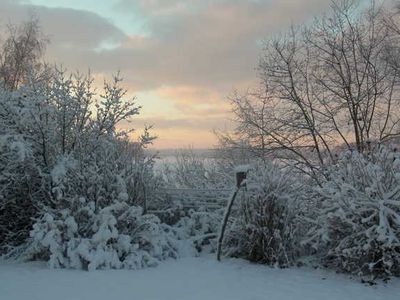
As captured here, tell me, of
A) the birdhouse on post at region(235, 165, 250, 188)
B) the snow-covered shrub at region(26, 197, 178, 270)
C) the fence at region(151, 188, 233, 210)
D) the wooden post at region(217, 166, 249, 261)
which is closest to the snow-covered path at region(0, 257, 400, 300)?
the snow-covered shrub at region(26, 197, 178, 270)

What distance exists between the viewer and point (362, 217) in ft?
27.2

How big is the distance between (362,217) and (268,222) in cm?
165

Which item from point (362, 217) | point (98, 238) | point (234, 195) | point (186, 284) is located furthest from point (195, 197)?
point (362, 217)

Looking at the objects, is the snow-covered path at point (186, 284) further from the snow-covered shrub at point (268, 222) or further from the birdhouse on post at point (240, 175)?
the birdhouse on post at point (240, 175)

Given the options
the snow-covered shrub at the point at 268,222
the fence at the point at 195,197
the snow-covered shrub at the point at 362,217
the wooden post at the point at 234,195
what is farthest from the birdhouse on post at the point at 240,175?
the fence at the point at 195,197

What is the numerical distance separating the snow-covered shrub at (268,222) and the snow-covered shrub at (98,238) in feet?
4.54

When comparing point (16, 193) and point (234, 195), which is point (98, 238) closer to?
point (234, 195)

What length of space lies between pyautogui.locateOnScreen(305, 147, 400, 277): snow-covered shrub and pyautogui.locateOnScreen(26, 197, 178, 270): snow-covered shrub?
9.15 feet

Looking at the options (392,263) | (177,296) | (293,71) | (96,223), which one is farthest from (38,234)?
(293,71)

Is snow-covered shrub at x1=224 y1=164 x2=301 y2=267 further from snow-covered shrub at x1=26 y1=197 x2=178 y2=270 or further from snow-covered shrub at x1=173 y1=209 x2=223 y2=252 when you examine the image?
snow-covered shrub at x1=26 y1=197 x2=178 y2=270

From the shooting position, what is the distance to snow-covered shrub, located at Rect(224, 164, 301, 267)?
9.15 m

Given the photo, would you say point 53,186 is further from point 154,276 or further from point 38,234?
point 154,276

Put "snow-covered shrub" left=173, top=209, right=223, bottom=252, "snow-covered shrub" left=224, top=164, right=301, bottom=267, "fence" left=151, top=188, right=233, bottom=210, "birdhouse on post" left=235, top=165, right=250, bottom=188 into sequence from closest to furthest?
1. "snow-covered shrub" left=224, top=164, right=301, bottom=267
2. "birdhouse on post" left=235, top=165, right=250, bottom=188
3. "snow-covered shrub" left=173, top=209, right=223, bottom=252
4. "fence" left=151, top=188, right=233, bottom=210

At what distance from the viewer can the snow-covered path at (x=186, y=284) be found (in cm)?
714
